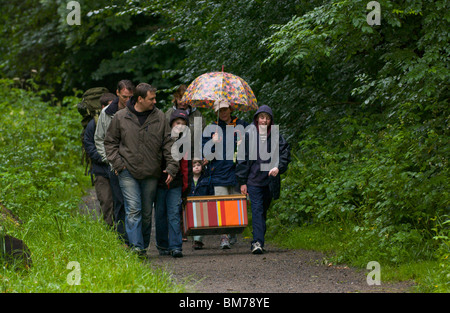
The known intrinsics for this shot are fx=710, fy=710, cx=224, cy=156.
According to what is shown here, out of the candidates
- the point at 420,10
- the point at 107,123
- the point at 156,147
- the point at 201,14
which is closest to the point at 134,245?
the point at 156,147

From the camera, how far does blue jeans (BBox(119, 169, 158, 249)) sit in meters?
8.49

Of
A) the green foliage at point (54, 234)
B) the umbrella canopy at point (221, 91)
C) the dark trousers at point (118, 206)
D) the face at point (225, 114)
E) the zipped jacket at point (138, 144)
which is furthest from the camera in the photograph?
the face at point (225, 114)

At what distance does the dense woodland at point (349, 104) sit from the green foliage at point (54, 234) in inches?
6.2

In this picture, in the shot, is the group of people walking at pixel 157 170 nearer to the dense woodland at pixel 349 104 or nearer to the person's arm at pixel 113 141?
the person's arm at pixel 113 141

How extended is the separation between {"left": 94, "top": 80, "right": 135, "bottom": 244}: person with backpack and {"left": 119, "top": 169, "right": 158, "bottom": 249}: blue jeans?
20.7 inches

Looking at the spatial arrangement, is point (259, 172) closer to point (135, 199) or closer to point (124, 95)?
point (135, 199)

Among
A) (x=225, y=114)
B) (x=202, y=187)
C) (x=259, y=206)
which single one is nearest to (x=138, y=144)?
(x=225, y=114)

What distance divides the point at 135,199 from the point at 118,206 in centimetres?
76

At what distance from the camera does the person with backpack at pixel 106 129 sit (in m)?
9.14

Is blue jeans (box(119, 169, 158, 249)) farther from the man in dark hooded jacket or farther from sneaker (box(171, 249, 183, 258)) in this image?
the man in dark hooded jacket

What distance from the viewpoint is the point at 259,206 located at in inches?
363

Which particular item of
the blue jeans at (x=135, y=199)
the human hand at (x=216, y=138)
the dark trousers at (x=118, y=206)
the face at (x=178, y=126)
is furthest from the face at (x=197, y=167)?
the blue jeans at (x=135, y=199)

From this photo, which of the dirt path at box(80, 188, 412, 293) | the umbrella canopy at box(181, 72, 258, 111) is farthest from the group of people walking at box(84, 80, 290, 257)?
the dirt path at box(80, 188, 412, 293)
